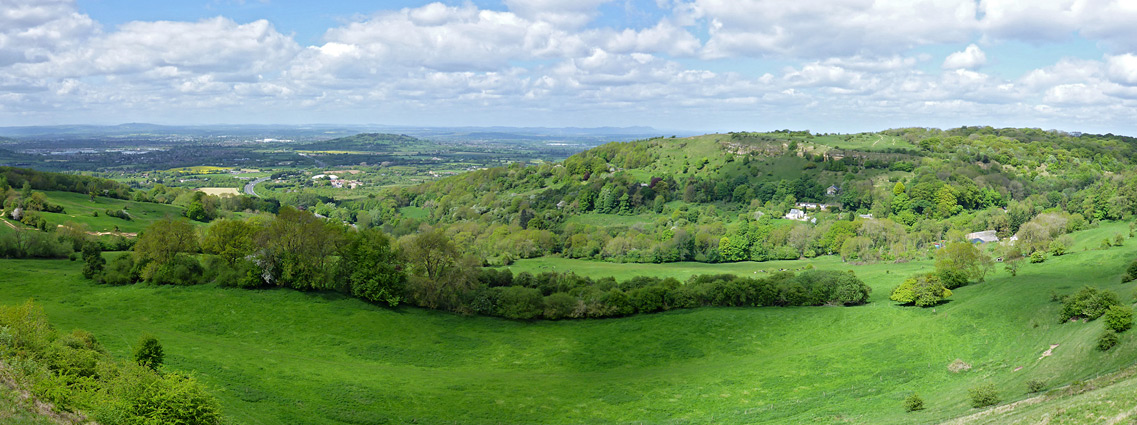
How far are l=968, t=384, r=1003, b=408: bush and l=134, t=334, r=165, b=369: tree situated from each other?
177 feet

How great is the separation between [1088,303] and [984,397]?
22875 millimetres

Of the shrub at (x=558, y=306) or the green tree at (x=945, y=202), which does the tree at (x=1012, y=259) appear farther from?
the shrub at (x=558, y=306)

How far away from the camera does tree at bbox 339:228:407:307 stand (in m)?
73.6

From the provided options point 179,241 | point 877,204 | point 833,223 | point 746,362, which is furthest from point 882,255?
point 179,241

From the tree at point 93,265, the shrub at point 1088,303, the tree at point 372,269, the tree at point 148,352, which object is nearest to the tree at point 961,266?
the shrub at point 1088,303

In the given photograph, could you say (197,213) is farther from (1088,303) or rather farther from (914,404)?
(1088,303)

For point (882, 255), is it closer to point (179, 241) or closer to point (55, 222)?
point (179, 241)

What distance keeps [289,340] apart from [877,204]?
476 ft

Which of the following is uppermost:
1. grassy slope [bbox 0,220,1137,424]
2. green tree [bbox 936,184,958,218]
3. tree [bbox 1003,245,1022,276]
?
green tree [bbox 936,184,958,218]

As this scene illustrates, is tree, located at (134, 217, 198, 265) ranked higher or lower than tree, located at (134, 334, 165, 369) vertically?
higher

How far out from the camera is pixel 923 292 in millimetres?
→ 72875

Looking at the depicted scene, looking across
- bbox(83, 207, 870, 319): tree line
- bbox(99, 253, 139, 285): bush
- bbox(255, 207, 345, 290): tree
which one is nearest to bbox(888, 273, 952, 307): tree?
bbox(83, 207, 870, 319): tree line

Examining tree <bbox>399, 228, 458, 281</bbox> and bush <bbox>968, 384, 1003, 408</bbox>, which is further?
tree <bbox>399, 228, 458, 281</bbox>

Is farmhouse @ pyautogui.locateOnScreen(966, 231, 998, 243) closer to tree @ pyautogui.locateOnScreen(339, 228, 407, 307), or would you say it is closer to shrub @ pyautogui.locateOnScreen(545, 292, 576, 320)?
shrub @ pyautogui.locateOnScreen(545, 292, 576, 320)
